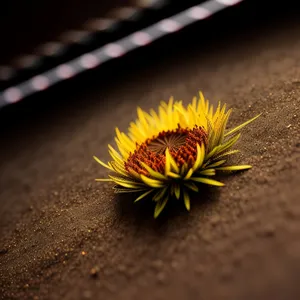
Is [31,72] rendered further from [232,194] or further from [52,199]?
[232,194]

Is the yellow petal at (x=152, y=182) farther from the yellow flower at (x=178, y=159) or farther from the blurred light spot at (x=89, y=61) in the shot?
the blurred light spot at (x=89, y=61)

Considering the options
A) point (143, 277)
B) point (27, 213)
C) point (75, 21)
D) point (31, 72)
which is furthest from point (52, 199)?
point (75, 21)

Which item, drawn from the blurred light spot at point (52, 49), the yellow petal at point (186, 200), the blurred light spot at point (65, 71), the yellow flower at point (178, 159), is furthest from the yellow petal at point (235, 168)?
the blurred light spot at point (52, 49)

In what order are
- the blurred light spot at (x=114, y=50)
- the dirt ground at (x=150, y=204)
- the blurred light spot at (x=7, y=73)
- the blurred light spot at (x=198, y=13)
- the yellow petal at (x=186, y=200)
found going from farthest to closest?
the blurred light spot at (x=7, y=73) → the blurred light spot at (x=114, y=50) → the blurred light spot at (x=198, y=13) → the yellow petal at (x=186, y=200) → the dirt ground at (x=150, y=204)

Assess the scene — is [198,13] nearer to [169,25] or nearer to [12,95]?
[169,25]

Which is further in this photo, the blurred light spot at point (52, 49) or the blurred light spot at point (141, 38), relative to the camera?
the blurred light spot at point (52, 49)

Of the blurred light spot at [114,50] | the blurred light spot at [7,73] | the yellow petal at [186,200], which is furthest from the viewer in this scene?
the blurred light spot at [7,73]
